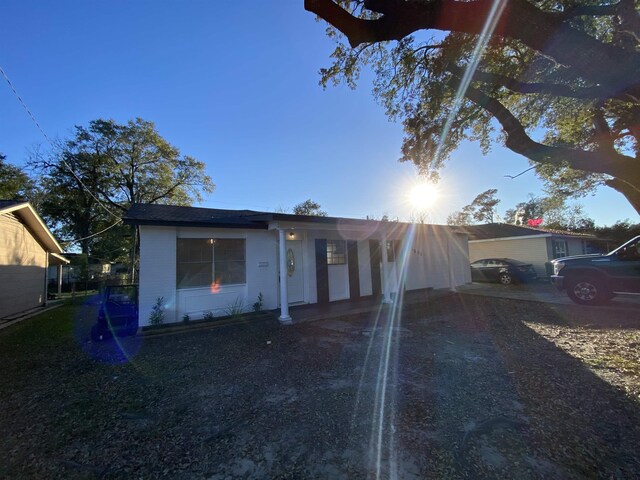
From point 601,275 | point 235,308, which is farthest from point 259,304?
point 601,275

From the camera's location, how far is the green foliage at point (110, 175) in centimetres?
2105

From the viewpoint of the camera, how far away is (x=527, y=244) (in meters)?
16.7

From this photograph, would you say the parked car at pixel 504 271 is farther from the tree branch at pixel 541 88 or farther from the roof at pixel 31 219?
the roof at pixel 31 219

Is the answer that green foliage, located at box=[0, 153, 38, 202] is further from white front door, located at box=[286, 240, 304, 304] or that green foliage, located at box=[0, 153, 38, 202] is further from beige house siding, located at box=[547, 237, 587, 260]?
beige house siding, located at box=[547, 237, 587, 260]

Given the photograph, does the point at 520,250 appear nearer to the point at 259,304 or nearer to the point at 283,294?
the point at 283,294

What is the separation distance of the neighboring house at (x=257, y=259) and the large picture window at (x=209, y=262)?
24mm

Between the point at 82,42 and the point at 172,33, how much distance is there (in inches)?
87.7

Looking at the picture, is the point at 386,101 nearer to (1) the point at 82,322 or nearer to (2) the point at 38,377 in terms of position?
(2) the point at 38,377

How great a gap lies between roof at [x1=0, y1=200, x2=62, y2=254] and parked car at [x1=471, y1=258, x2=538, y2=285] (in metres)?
20.7

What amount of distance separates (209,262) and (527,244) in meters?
17.8

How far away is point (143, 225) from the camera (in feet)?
22.0

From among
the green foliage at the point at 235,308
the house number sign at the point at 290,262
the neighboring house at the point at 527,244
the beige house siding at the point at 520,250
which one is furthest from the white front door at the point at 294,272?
the beige house siding at the point at 520,250

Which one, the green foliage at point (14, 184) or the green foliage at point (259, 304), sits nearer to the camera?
the green foliage at point (259, 304)

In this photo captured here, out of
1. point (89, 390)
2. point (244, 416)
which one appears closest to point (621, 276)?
point (244, 416)
